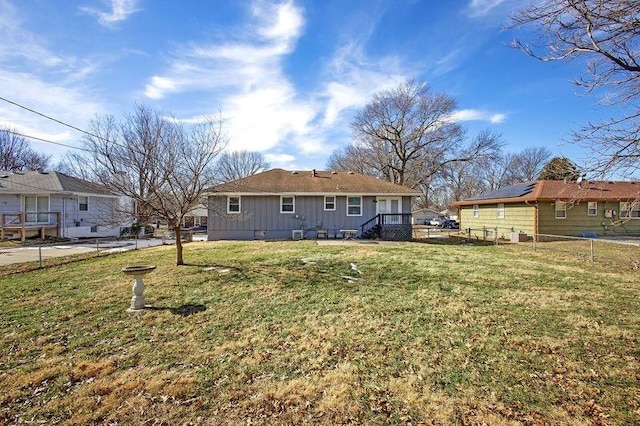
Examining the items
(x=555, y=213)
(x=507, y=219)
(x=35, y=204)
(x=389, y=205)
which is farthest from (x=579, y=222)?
(x=35, y=204)

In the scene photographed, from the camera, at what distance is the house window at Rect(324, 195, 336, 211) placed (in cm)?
1839

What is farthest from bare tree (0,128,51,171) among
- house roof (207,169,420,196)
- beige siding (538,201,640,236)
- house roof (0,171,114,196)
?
beige siding (538,201,640,236)

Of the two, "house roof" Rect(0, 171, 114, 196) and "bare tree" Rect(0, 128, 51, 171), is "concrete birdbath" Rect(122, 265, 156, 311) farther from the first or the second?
"bare tree" Rect(0, 128, 51, 171)

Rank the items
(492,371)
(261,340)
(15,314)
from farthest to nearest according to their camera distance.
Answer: (15,314) < (261,340) < (492,371)

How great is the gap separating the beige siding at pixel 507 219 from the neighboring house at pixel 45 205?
2446 centimetres

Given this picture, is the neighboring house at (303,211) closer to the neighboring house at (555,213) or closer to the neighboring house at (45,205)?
the neighboring house at (555,213)

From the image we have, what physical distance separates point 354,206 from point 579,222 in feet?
44.5

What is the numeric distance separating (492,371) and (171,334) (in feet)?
14.9

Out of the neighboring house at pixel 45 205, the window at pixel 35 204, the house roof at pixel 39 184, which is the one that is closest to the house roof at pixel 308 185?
the neighboring house at pixel 45 205

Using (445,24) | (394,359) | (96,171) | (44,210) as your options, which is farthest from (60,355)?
(44,210)

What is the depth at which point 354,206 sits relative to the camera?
18484mm

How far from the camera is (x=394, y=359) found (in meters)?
4.09

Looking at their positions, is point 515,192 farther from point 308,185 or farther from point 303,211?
point 303,211

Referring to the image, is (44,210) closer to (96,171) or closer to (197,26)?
(96,171)
